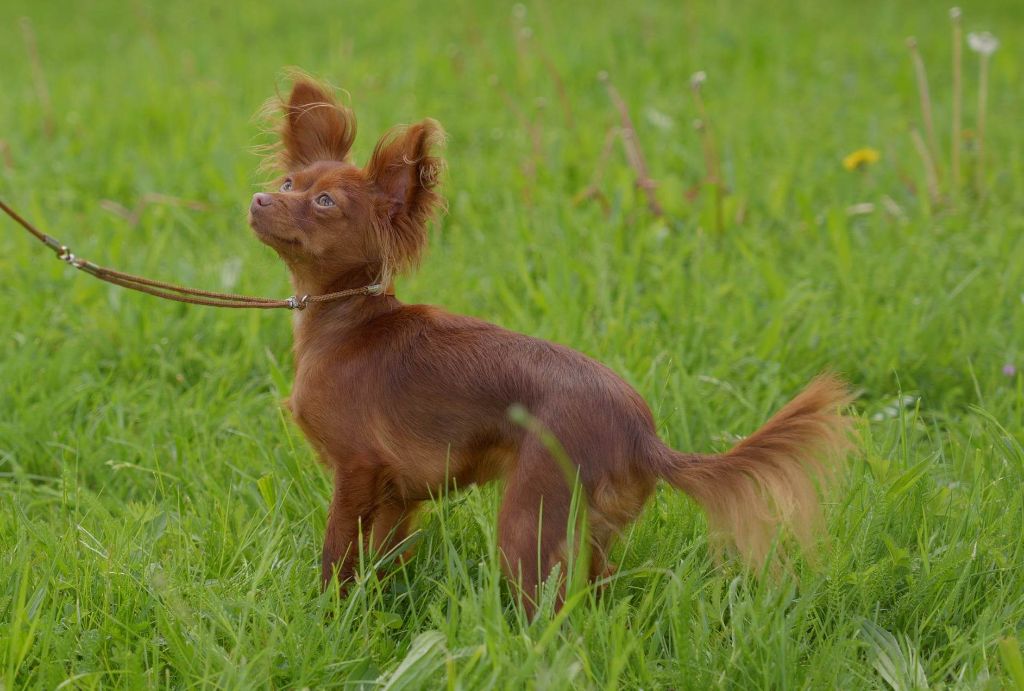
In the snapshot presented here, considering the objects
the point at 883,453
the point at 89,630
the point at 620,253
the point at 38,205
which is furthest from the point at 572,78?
the point at 89,630

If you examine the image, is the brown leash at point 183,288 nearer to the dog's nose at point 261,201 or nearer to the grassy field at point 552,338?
the dog's nose at point 261,201

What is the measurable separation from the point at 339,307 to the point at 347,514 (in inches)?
19.1

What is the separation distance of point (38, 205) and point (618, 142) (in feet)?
9.18

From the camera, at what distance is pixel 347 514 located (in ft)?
7.41

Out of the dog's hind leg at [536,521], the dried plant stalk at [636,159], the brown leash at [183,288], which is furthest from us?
the dried plant stalk at [636,159]

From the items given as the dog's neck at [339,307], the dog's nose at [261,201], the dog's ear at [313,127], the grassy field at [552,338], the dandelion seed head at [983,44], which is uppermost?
the dog's ear at [313,127]

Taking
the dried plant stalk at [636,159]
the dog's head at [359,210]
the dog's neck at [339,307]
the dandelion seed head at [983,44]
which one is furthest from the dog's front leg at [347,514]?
the dandelion seed head at [983,44]

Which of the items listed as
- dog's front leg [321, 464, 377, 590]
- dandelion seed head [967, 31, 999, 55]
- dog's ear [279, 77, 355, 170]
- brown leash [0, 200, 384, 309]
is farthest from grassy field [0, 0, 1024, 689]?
dandelion seed head [967, 31, 999, 55]

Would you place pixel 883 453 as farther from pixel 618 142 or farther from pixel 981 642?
pixel 618 142

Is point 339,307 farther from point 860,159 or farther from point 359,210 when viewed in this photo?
point 860,159

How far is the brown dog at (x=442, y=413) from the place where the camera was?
6.91 ft

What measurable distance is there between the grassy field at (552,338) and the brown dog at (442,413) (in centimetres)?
16

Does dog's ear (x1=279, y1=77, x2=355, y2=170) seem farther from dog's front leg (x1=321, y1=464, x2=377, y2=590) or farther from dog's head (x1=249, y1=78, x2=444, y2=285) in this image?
dog's front leg (x1=321, y1=464, x2=377, y2=590)

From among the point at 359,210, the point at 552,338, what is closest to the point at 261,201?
the point at 359,210
